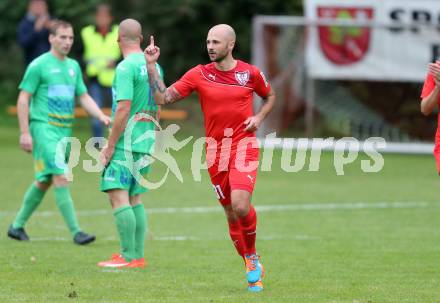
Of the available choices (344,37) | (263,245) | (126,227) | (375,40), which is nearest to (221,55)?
(126,227)

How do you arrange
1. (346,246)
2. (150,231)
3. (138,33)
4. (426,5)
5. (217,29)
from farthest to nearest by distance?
(426,5) < (150,231) < (346,246) < (138,33) < (217,29)

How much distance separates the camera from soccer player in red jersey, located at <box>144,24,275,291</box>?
871cm

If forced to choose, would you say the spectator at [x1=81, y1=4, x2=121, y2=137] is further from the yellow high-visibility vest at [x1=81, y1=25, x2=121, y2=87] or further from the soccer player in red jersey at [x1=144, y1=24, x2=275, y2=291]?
the soccer player in red jersey at [x1=144, y1=24, x2=275, y2=291]

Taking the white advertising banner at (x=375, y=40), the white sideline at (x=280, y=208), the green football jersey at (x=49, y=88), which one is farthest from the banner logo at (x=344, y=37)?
the green football jersey at (x=49, y=88)

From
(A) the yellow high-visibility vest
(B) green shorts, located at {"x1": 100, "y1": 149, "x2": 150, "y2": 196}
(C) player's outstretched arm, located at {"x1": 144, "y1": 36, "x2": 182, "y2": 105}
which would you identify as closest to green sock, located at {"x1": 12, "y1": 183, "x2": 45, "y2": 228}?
(B) green shorts, located at {"x1": 100, "y1": 149, "x2": 150, "y2": 196}

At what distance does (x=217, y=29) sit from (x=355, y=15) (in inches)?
604

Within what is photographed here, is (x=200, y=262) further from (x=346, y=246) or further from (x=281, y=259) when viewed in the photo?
(x=346, y=246)

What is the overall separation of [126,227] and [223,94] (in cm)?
176

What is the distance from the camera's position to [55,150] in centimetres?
1129

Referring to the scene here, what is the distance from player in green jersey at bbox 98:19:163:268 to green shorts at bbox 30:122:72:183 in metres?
1.57

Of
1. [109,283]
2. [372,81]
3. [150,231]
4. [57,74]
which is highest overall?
[57,74]

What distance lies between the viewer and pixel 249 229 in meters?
8.76

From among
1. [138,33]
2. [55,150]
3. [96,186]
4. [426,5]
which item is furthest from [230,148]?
[426,5]

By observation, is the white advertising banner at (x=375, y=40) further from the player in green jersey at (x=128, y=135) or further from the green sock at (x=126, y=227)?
the green sock at (x=126, y=227)
